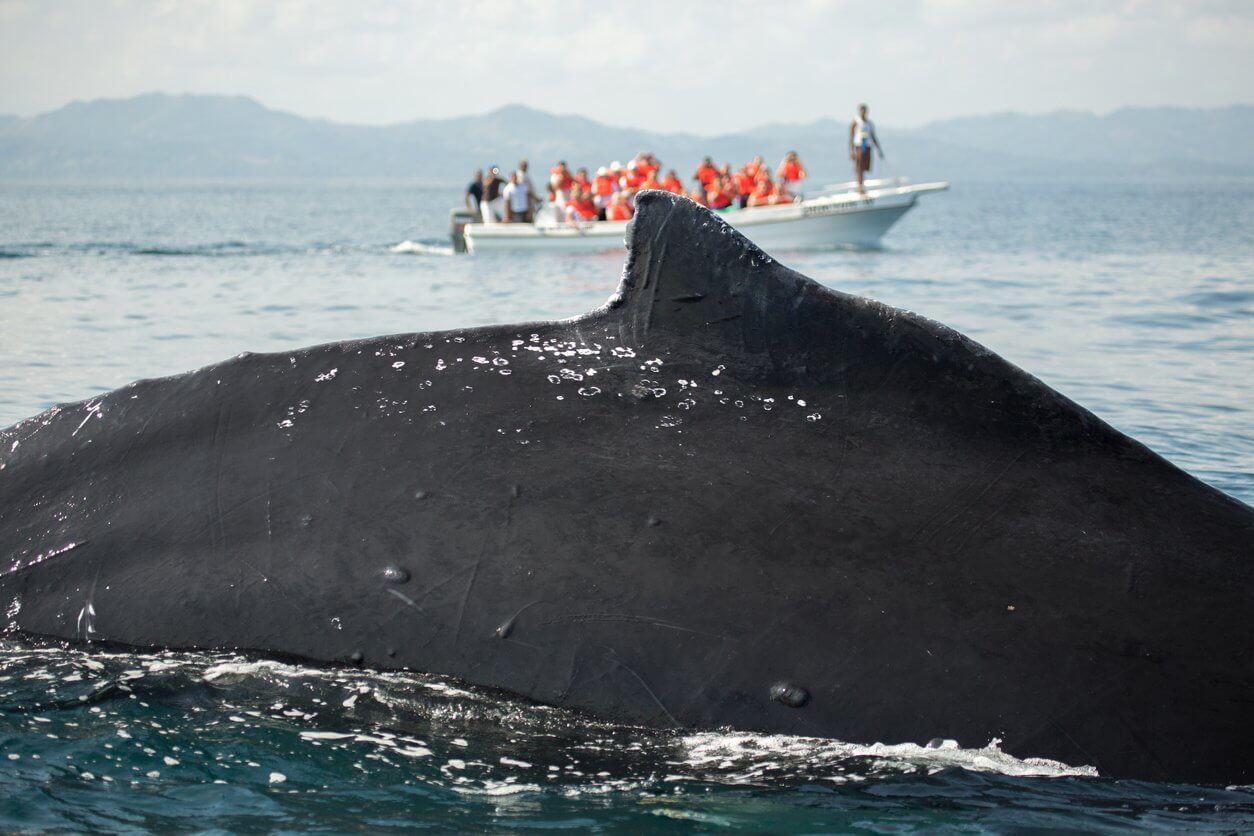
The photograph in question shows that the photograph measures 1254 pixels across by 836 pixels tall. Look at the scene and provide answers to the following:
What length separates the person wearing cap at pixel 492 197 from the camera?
41656mm

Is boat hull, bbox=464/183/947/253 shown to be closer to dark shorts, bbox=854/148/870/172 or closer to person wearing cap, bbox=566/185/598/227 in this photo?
person wearing cap, bbox=566/185/598/227

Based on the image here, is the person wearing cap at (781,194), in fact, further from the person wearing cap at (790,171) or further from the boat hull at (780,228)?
the boat hull at (780,228)

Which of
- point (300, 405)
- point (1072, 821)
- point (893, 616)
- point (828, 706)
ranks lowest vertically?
point (1072, 821)

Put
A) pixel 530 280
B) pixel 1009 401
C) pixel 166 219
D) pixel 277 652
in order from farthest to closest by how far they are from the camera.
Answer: pixel 166 219 < pixel 530 280 < pixel 277 652 < pixel 1009 401

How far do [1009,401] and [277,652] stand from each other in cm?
222

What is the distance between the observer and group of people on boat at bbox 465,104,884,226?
132ft

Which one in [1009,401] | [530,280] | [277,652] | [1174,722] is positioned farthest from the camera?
[530,280]

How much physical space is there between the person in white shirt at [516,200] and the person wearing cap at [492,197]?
617mm

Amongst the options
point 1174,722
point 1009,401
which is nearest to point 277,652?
point 1009,401

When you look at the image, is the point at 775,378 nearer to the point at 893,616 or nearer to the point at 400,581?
the point at 893,616

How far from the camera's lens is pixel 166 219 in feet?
250

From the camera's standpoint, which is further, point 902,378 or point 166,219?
point 166,219

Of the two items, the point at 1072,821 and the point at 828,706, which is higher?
the point at 828,706

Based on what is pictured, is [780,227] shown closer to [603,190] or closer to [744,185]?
[744,185]
